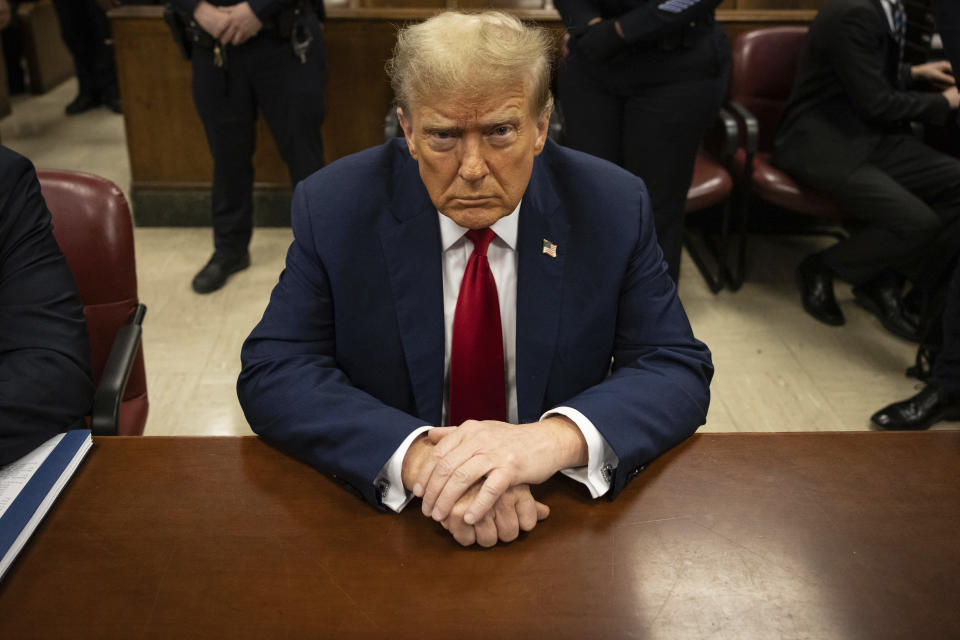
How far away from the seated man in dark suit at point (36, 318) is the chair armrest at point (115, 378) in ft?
0.13

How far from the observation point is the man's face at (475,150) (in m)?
1.32

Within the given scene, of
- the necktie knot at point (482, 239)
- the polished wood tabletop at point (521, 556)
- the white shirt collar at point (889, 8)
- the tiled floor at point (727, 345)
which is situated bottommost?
the tiled floor at point (727, 345)

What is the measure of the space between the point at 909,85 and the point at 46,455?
10.6ft

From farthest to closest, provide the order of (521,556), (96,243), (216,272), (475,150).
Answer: (216,272)
(96,243)
(475,150)
(521,556)

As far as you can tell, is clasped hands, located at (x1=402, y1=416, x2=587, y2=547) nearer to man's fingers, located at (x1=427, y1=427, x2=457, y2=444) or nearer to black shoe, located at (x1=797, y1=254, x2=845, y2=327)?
man's fingers, located at (x1=427, y1=427, x2=457, y2=444)

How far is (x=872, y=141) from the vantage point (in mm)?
3340

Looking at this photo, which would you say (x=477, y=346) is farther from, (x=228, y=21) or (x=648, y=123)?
(x=228, y=21)

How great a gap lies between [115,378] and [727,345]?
2.32 metres

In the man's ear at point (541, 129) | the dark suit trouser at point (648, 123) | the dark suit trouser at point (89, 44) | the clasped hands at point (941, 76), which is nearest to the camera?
the man's ear at point (541, 129)

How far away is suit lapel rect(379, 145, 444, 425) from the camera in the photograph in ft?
4.97

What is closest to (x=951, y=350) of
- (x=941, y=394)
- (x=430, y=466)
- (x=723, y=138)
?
(x=941, y=394)

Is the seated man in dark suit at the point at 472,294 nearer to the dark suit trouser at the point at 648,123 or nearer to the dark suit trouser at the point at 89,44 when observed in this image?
the dark suit trouser at the point at 648,123

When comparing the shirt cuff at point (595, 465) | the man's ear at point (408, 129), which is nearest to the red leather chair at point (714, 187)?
the man's ear at point (408, 129)

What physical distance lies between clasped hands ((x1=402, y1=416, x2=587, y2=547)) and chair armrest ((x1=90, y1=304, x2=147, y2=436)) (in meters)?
0.66
